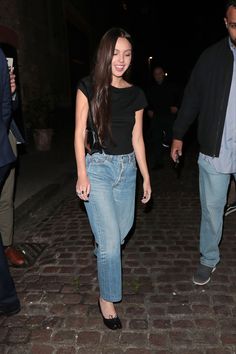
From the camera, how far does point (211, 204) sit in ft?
11.0

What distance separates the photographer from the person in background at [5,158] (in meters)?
2.73

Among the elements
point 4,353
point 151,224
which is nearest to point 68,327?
point 4,353

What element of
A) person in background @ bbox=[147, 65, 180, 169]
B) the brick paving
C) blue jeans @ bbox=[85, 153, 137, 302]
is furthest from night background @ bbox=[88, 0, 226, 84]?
blue jeans @ bbox=[85, 153, 137, 302]

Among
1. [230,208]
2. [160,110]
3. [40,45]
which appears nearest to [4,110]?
[230,208]

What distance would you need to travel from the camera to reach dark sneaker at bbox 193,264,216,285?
3.51m

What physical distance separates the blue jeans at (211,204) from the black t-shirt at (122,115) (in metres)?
0.83

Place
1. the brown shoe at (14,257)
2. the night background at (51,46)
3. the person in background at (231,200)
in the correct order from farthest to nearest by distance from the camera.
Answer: the night background at (51,46)
the person in background at (231,200)
the brown shoe at (14,257)

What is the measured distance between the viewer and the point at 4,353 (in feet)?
8.81

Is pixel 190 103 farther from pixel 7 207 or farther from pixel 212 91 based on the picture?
pixel 7 207

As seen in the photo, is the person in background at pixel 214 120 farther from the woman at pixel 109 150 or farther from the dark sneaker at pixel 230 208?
the dark sneaker at pixel 230 208

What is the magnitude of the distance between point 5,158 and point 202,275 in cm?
202

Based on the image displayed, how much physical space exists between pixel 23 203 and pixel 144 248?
6.89 ft

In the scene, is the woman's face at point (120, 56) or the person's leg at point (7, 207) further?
the person's leg at point (7, 207)

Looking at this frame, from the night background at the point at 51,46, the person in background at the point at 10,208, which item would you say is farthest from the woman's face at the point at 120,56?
the person in background at the point at 10,208
